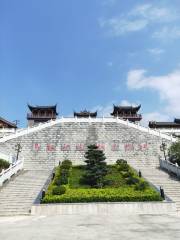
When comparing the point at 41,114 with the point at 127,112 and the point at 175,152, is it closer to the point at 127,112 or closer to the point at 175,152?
the point at 127,112

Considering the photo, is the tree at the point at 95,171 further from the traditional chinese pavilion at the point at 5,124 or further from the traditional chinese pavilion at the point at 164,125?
the traditional chinese pavilion at the point at 164,125

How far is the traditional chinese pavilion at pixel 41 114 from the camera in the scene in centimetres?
6256

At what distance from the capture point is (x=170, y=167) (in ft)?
108

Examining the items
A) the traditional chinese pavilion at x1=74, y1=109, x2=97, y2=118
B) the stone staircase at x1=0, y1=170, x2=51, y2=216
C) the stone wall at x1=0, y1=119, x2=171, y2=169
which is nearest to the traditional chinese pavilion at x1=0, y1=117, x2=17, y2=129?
the traditional chinese pavilion at x1=74, y1=109, x2=97, y2=118

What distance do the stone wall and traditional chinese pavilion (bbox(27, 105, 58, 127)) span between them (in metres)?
18.5

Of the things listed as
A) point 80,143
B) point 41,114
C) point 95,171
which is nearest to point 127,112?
point 41,114

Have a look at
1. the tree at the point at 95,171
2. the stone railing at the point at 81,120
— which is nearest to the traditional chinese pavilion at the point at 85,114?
the stone railing at the point at 81,120

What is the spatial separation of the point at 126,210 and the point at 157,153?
24083 mm

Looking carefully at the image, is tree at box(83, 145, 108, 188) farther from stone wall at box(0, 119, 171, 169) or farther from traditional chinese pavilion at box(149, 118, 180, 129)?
traditional chinese pavilion at box(149, 118, 180, 129)

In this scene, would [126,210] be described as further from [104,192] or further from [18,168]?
[18,168]

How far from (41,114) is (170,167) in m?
37.2

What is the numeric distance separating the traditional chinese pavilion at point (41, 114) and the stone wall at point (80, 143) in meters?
18.5

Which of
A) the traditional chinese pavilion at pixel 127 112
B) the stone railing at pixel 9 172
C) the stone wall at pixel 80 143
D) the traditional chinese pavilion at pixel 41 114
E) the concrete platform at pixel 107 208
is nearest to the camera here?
the concrete platform at pixel 107 208

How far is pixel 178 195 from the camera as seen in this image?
21891 millimetres
